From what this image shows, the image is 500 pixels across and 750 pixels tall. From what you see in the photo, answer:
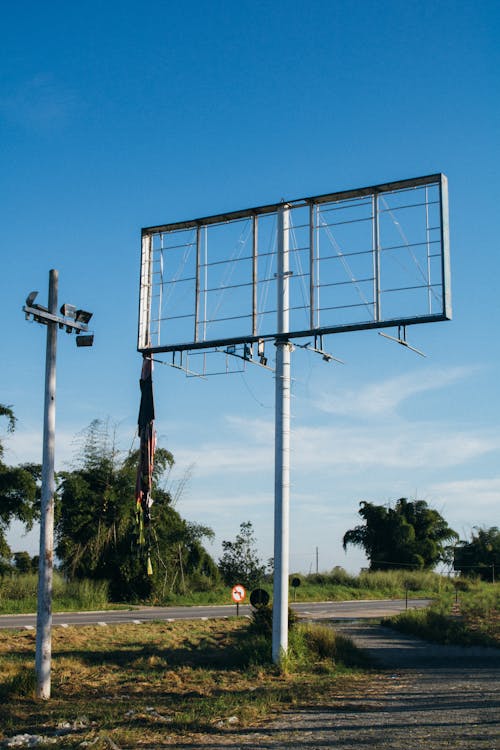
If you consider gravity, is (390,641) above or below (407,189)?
below

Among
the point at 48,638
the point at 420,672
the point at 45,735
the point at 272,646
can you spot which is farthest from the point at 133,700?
the point at 420,672

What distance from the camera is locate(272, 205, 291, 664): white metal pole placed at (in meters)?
16.8

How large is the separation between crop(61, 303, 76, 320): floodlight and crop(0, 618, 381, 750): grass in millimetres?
5907

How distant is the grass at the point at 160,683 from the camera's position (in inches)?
465

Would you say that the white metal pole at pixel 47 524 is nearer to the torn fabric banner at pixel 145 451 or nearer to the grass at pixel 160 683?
the grass at pixel 160 683

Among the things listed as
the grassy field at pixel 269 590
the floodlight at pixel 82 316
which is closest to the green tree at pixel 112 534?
the grassy field at pixel 269 590

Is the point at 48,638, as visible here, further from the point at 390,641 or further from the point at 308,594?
the point at 308,594

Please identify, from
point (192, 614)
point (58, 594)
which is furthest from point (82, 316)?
point (58, 594)

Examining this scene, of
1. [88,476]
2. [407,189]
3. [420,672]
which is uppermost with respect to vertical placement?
[407,189]

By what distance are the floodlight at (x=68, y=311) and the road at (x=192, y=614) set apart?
43.8 ft

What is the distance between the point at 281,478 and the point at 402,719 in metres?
5.70

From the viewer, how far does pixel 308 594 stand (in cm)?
4697

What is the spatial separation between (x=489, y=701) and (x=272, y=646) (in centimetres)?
464

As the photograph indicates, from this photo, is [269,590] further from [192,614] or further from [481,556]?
[481,556]
